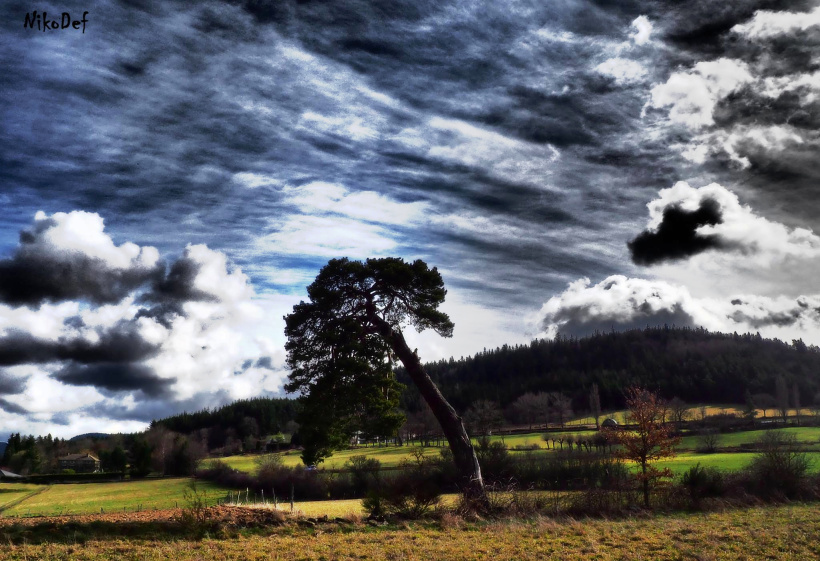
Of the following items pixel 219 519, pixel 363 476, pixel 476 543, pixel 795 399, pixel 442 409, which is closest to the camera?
pixel 476 543

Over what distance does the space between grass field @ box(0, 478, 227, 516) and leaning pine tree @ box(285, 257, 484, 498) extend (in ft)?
109

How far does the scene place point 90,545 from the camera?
569 inches

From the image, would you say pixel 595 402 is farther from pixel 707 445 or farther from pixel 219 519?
pixel 219 519

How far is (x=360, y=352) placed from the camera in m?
23.4

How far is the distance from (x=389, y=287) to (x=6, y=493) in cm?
7716

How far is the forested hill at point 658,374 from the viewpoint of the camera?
155625 mm

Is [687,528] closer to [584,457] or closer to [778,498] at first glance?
[778,498]

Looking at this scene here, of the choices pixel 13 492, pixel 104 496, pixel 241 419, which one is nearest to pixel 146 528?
pixel 104 496

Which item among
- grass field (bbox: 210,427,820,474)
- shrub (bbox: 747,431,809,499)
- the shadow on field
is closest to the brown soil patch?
the shadow on field

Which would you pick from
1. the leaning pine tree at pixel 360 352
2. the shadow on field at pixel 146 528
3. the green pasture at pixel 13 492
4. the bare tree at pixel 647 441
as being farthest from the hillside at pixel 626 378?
the shadow on field at pixel 146 528

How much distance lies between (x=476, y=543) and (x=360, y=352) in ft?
33.1

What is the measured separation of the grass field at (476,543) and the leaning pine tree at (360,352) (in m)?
5.41

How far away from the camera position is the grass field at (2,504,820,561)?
43.9 feet

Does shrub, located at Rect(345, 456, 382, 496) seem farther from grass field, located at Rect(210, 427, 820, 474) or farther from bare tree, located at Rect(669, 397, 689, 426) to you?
bare tree, located at Rect(669, 397, 689, 426)
